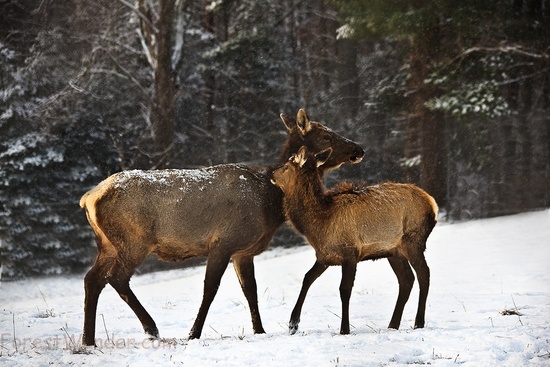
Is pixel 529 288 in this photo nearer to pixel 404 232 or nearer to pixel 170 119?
pixel 404 232

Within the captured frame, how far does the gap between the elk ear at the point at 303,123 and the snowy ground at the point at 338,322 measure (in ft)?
7.22

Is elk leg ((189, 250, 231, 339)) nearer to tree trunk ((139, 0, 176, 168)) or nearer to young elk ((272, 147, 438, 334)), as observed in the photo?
young elk ((272, 147, 438, 334))

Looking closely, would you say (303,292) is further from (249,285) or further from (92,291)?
(92,291)

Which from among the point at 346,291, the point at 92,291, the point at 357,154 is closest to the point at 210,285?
the point at 92,291

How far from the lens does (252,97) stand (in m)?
24.6

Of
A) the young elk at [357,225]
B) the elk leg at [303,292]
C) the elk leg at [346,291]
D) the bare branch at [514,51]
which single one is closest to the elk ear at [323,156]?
the young elk at [357,225]

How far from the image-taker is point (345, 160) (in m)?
7.92

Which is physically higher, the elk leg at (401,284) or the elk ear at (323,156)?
the elk ear at (323,156)

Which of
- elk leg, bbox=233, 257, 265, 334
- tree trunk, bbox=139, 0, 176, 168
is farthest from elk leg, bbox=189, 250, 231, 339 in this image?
tree trunk, bbox=139, 0, 176, 168

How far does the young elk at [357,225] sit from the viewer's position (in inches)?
272

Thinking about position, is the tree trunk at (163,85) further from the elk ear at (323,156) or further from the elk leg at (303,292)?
the elk leg at (303,292)

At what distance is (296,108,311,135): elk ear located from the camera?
7.73m

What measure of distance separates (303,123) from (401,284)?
2.08m

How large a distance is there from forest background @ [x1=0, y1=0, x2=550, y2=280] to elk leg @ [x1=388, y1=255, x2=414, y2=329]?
425 inches
